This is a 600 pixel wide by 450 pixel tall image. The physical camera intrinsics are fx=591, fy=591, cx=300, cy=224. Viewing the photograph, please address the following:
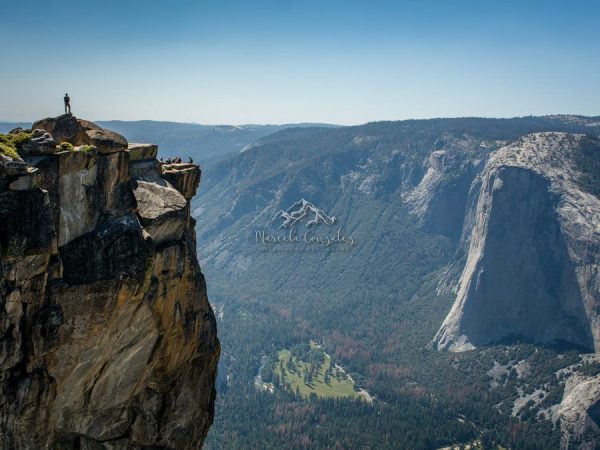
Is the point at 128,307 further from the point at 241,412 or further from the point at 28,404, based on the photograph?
the point at 241,412

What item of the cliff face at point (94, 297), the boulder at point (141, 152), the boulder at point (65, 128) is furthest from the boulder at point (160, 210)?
the boulder at point (65, 128)

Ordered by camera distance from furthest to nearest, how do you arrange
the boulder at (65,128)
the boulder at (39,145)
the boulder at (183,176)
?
the boulder at (183,176) < the boulder at (65,128) < the boulder at (39,145)

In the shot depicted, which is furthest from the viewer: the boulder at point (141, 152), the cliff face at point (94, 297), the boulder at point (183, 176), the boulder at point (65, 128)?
the boulder at point (183, 176)

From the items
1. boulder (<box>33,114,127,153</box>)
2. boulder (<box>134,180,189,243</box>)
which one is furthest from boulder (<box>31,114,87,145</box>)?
boulder (<box>134,180,189,243</box>)

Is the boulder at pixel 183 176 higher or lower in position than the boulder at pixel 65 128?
lower

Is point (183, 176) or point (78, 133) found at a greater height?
point (78, 133)

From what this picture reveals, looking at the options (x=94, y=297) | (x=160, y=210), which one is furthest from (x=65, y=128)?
(x=94, y=297)

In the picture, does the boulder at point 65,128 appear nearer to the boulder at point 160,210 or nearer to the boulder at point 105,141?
the boulder at point 105,141

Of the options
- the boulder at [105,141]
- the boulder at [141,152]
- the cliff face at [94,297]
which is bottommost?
the cliff face at [94,297]

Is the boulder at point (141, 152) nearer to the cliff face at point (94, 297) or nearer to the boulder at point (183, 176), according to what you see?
the cliff face at point (94, 297)

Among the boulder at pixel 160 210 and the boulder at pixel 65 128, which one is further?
the boulder at pixel 160 210

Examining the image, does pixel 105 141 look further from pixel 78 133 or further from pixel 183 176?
pixel 183 176
